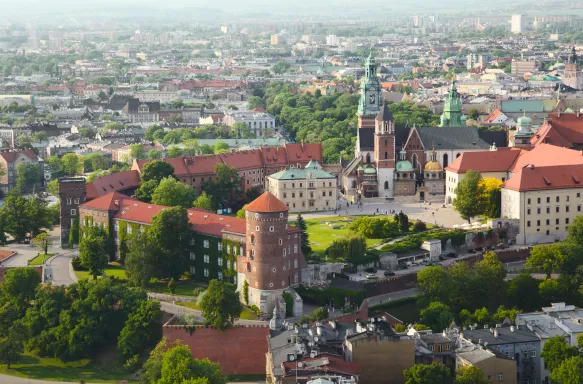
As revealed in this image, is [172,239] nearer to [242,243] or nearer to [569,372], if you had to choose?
[242,243]

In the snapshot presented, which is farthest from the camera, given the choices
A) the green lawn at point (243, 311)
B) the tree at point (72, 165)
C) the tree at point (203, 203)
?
the tree at point (72, 165)

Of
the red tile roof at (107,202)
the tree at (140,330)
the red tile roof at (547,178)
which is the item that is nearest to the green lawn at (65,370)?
the tree at (140,330)

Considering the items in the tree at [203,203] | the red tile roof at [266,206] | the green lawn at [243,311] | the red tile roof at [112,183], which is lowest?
the green lawn at [243,311]

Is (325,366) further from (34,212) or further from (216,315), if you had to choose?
(34,212)

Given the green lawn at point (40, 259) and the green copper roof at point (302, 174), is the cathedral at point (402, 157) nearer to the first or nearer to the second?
the green copper roof at point (302, 174)

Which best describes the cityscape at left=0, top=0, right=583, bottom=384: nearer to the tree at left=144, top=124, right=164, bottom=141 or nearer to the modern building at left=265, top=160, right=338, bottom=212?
the modern building at left=265, top=160, right=338, bottom=212

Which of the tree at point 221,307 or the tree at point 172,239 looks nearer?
the tree at point 221,307
